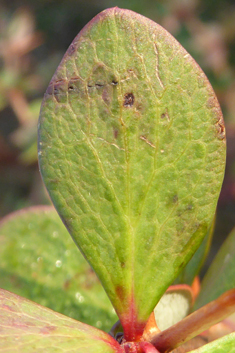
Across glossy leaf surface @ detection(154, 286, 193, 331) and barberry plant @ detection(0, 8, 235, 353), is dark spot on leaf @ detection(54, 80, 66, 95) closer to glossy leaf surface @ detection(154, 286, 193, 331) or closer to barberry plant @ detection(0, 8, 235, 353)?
barberry plant @ detection(0, 8, 235, 353)

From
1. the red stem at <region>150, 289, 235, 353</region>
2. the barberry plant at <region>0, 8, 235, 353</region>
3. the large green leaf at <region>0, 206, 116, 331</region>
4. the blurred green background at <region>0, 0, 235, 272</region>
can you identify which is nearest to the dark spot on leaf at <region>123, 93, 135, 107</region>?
the barberry plant at <region>0, 8, 235, 353</region>

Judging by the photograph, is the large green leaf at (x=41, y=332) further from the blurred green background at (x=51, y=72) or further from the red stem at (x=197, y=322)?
the blurred green background at (x=51, y=72)

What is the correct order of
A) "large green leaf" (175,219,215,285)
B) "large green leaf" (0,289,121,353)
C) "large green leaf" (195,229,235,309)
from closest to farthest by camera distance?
"large green leaf" (0,289,121,353) < "large green leaf" (195,229,235,309) < "large green leaf" (175,219,215,285)

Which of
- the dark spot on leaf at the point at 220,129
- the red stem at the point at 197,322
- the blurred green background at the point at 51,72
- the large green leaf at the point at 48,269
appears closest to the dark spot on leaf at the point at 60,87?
the dark spot on leaf at the point at 220,129

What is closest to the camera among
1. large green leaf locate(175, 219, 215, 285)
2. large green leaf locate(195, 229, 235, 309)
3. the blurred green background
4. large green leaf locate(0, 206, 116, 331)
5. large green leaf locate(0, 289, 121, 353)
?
large green leaf locate(0, 289, 121, 353)

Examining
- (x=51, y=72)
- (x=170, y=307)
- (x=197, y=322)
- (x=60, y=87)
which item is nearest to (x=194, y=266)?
(x=170, y=307)

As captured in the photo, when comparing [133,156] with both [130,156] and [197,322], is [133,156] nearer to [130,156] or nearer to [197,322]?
[130,156]
